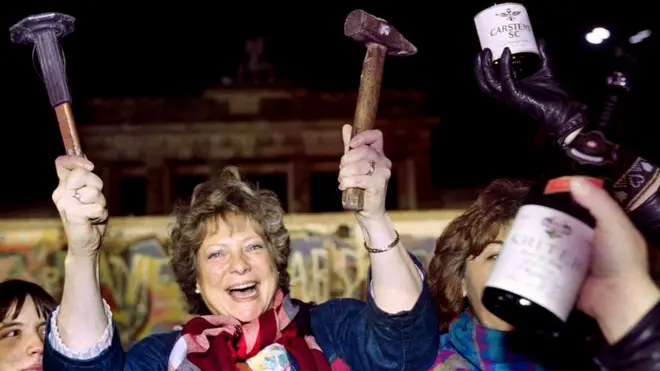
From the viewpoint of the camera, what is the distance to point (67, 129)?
1.95 metres

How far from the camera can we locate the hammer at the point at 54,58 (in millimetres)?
1951

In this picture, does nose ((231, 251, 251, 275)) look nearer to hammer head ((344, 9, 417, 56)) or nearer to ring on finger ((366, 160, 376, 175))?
ring on finger ((366, 160, 376, 175))

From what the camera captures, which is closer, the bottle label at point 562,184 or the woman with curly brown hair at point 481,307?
the bottle label at point 562,184

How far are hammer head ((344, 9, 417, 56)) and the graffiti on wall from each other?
2987 mm

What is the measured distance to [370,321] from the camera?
2117 mm

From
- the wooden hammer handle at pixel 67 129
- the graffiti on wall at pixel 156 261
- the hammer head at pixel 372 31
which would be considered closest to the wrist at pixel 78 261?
the wooden hammer handle at pixel 67 129

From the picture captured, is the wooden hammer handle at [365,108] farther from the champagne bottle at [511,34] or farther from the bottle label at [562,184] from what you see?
the bottle label at [562,184]

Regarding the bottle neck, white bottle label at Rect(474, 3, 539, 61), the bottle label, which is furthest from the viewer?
white bottle label at Rect(474, 3, 539, 61)

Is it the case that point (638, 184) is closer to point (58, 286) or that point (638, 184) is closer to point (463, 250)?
point (463, 250)

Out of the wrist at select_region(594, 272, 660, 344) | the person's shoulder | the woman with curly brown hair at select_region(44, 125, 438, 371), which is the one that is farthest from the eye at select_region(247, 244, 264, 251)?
the wrist at select_region(594, 272, 660, 344)

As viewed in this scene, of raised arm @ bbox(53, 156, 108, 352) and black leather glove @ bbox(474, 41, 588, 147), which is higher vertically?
black leather glove @ bbox(474, 41, 588, 147)

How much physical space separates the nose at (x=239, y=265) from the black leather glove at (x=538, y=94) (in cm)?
91

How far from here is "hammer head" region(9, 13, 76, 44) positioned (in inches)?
78.6

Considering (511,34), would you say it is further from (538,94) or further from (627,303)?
(627,303)
